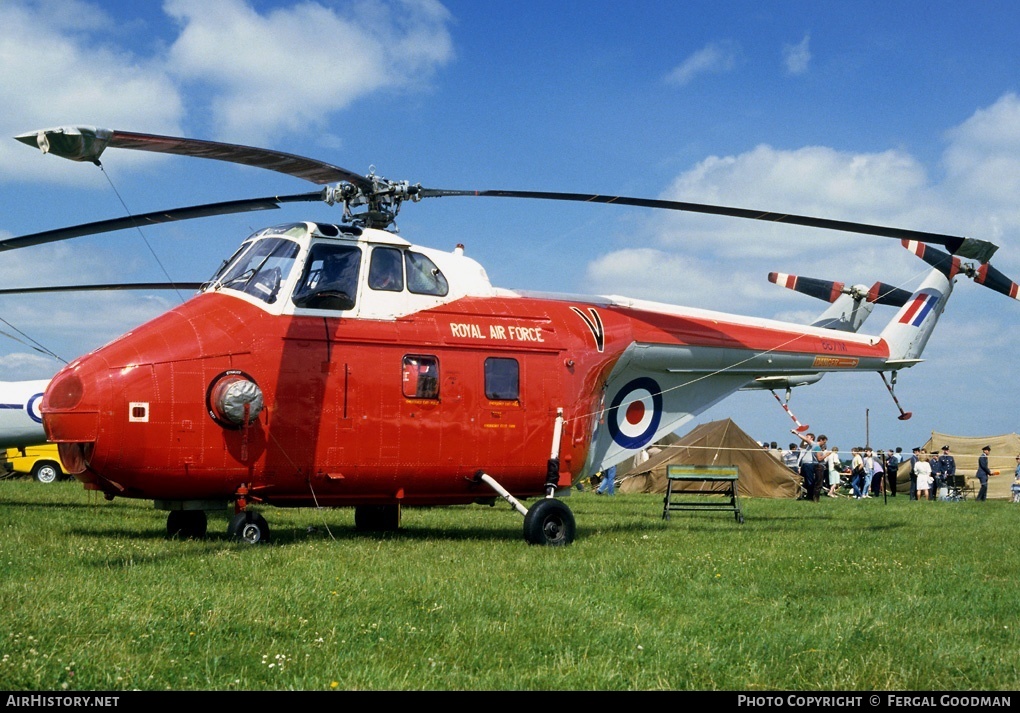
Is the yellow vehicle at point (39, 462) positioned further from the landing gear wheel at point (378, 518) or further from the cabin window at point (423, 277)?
the cabin window at point (423, 277)

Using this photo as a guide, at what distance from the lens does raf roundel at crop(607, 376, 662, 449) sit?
14992 millimetres

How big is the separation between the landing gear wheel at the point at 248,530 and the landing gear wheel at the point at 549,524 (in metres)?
3.25

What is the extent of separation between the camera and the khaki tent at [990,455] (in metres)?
37.3

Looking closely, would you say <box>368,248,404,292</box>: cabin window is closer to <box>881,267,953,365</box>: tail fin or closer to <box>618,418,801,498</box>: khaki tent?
<box>881,267,953,365</box>: tail fin

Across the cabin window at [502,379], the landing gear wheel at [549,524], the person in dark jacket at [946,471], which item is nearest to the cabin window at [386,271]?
the cabin window at [502,379]

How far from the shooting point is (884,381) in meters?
18.4

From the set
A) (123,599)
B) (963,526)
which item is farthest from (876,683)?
(963,526)

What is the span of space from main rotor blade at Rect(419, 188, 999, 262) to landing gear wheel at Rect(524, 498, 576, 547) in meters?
3.90

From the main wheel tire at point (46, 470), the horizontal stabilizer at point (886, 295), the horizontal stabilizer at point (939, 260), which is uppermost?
the horizontal stabilizer at point (939, 260)

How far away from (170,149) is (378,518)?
6.94 m

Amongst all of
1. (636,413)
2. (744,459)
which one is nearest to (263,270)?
(636,413)

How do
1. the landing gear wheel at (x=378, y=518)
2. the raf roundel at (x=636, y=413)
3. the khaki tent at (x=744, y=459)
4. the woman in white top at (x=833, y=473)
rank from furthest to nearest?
the woman in white top at (x=833, y=473)
the khaki tent at (x=744, y=459)
the raf roundel at (x=636, y=413)
the landing gear wheel at (x=378, y=518)

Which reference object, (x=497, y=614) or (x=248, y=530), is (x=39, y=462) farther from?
(x=497, y=614)

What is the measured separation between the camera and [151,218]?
12078mm
